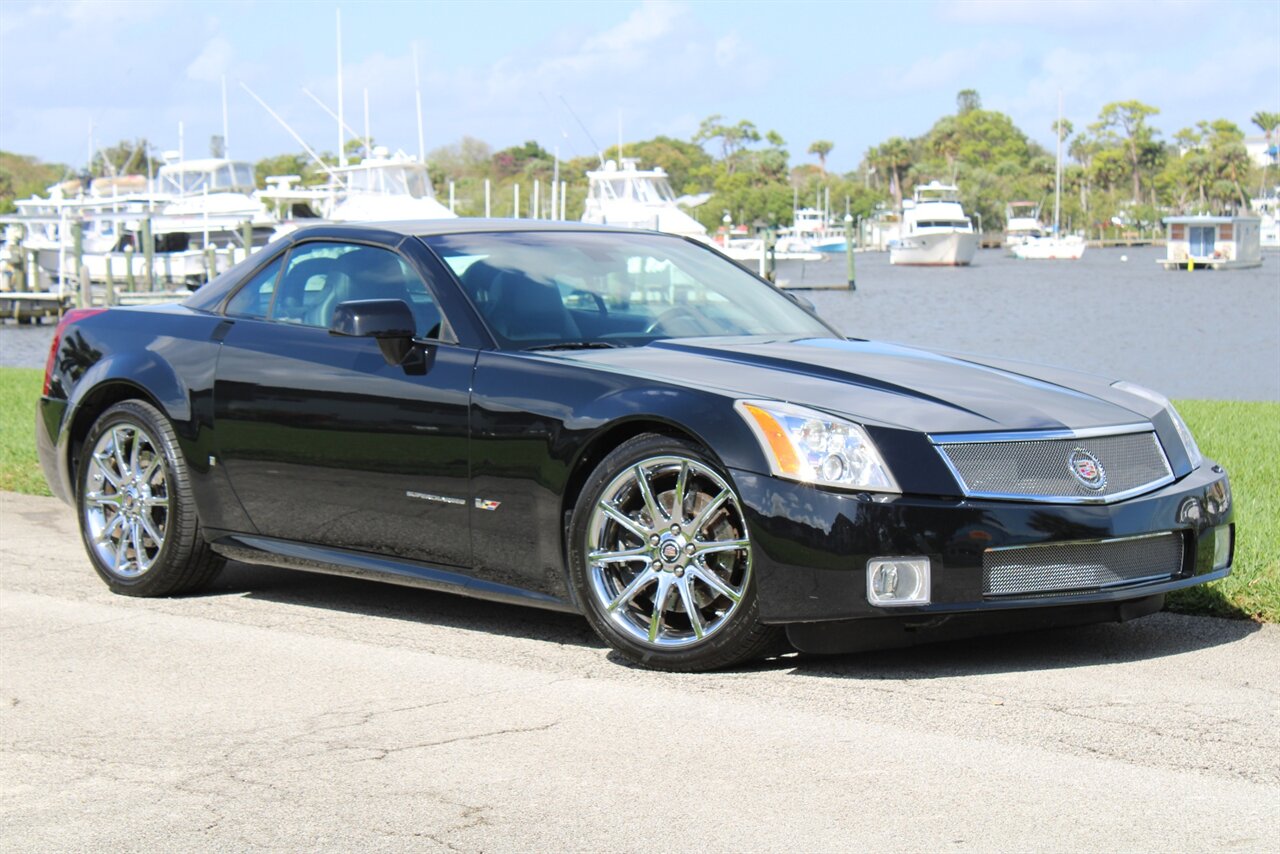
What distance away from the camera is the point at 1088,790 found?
4.26 m

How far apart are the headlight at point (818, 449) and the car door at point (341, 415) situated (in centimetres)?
120

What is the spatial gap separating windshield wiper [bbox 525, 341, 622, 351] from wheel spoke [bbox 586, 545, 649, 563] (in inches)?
33.4

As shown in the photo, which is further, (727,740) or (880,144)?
(880,144)

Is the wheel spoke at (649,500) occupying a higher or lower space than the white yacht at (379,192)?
lower

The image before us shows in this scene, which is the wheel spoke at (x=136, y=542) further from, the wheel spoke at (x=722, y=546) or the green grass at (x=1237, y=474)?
the green grass at (x=1237, y=474)

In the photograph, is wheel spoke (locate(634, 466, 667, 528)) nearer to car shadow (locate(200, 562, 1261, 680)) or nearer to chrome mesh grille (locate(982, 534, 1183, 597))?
car shadow (locate(200, 562, 1261, 680))

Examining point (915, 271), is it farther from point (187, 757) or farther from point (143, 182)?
point (187, 757)

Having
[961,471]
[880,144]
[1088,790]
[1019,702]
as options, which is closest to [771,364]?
[961,471]

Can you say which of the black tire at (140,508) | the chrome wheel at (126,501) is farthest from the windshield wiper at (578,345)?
the chrome wheel at (126,501)

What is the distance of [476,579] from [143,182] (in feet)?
324

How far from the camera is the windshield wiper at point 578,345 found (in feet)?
20.5

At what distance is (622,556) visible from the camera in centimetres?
570

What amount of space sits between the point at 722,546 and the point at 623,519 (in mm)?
353

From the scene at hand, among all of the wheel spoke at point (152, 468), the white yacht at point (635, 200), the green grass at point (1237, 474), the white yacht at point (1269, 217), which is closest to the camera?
the green grass at point (1237, 474)
